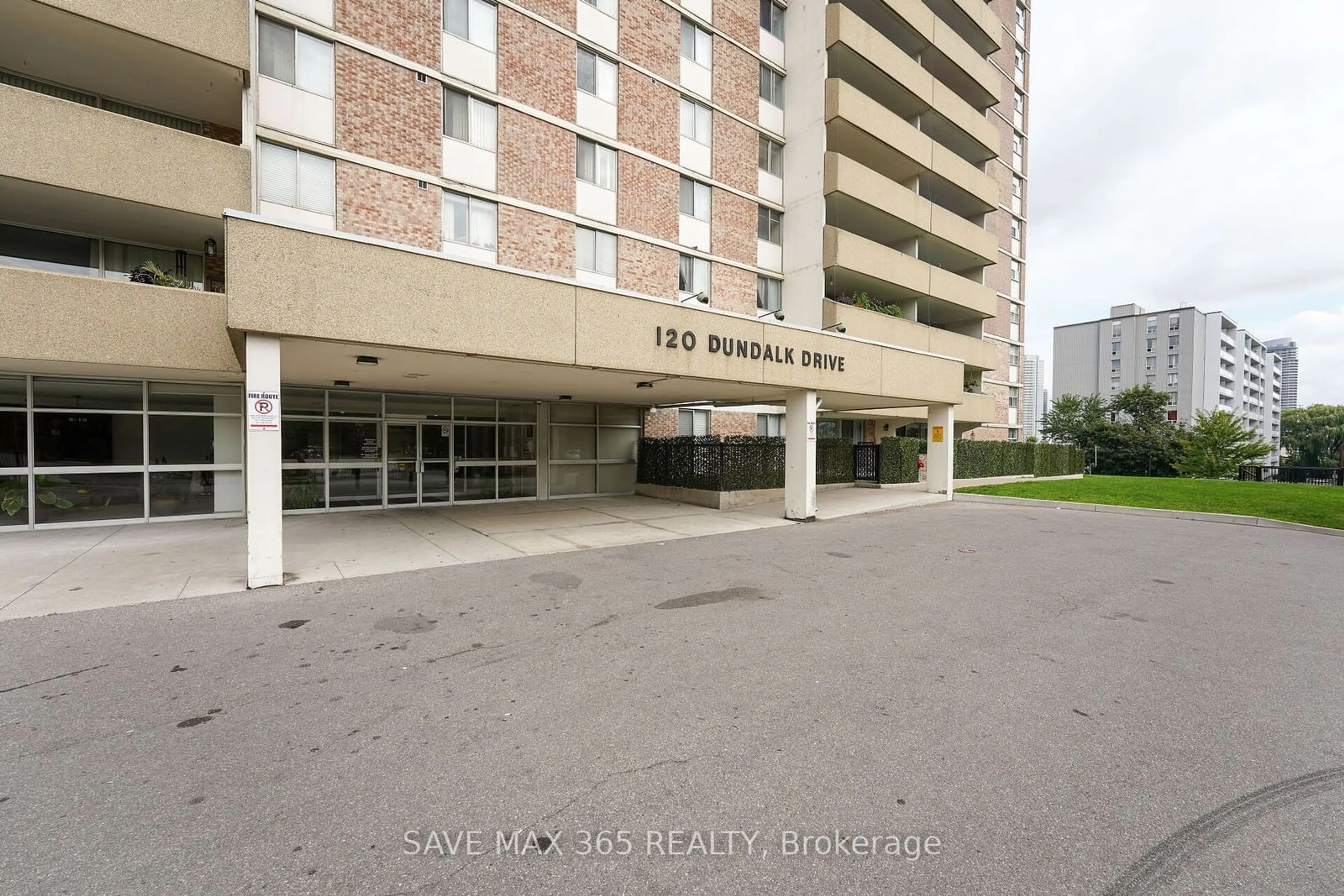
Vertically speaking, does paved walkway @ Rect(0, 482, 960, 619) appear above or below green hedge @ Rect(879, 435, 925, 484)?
below

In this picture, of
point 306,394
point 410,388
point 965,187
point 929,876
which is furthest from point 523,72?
point 965,187

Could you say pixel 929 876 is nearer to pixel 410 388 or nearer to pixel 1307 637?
pixel 1307 637

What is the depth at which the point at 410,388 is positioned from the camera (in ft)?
44.8

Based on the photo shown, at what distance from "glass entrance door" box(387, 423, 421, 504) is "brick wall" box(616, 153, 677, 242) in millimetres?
8620

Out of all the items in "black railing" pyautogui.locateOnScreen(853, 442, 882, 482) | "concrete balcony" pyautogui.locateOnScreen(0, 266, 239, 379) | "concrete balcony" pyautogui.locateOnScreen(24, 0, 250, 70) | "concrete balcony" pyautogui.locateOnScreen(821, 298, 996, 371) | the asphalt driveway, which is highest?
"concrete balcony" pyautogui.locateOnScreen(24, 0, 250, 70)

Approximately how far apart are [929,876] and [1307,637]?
20.4 feet

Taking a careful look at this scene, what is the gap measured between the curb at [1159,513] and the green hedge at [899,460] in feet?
7.88

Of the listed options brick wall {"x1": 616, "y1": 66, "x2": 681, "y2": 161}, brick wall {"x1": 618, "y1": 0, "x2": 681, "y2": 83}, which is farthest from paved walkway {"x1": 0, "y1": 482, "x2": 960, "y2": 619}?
brick wall {"x1": 618, "y1": 0, "x2": 681, "y2": 83}

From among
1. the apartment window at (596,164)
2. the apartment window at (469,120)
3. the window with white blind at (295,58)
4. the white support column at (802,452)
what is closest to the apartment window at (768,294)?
the apartment window at (596,164)

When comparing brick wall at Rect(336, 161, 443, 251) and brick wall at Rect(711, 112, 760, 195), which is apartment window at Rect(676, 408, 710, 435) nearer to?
brick wall at Rect(711, 112, 760, 195)

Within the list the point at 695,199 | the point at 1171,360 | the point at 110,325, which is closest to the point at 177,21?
the point at 110,325

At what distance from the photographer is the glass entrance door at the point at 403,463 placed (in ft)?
47.5

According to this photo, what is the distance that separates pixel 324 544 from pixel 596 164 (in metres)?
12.5

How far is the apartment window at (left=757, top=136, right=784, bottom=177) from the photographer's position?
66.5ft
